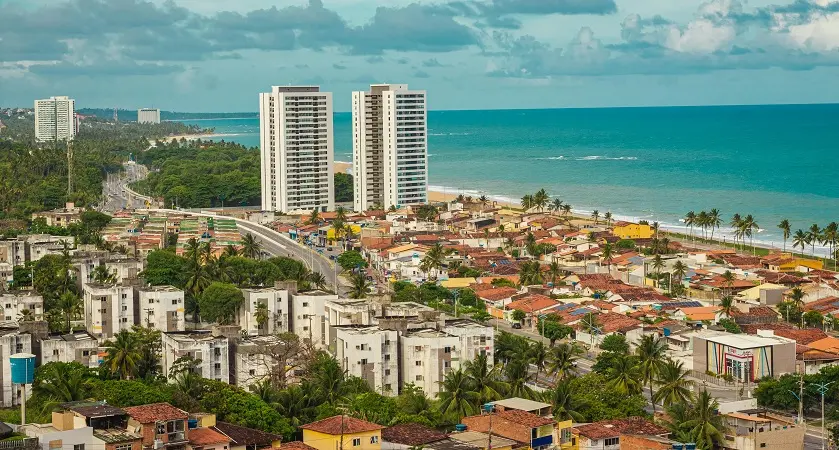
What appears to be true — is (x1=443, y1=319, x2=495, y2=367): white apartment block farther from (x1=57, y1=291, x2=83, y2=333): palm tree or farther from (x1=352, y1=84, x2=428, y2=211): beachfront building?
(x1=352, y1=84, x2=428, y2=211): beachfront building

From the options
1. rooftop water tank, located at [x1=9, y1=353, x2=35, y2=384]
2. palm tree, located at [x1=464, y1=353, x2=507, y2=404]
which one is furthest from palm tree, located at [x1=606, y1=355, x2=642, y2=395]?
rooftop water tank, located at [x1=9, y1=353, x2=35, y2=384]

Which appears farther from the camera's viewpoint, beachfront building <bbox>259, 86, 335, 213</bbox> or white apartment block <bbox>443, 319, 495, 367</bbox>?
beachfront building <bbox>259, 86, 335, 213</bbox>

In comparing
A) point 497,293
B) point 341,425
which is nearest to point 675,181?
point 497,293

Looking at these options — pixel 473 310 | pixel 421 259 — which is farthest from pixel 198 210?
pixel 473 310

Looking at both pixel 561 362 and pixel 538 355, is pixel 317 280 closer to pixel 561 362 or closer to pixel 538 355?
pixel 538 355

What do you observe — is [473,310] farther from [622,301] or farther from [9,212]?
[9,212]

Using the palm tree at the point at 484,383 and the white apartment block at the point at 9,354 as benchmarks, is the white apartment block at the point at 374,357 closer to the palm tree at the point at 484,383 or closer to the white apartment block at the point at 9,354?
the palm tree at the point at 484,383
